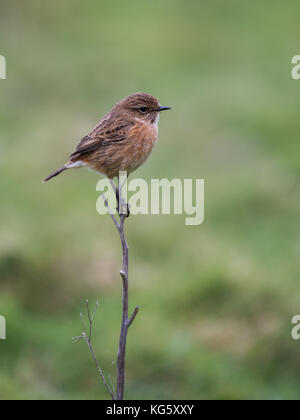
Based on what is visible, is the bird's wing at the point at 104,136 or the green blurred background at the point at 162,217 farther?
the green blurred background at the point at 162,217

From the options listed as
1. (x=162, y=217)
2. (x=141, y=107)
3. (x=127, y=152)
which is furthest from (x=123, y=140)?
(x=162, y=217)

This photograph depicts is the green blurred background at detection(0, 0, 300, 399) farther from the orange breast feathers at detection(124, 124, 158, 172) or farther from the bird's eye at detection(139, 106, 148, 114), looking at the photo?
the bird's eye at detection(139, 106, 148, 114)

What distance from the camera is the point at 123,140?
537 cm

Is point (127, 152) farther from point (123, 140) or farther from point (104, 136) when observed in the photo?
point (104, 136)

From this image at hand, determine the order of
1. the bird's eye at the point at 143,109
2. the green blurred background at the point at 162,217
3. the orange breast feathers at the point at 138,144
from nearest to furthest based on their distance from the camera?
1. the orange breast feathers at the point at 138,144
2. the bird's eye at the point at 143,109
3. the green blurred background at the point at 162,217

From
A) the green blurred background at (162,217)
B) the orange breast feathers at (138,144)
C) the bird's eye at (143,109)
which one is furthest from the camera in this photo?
the green blurred background at (162,217)

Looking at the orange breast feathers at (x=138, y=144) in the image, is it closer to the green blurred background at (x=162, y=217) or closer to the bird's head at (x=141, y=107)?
the bird's head at (x=141, y=107)

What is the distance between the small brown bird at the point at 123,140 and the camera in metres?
5.35

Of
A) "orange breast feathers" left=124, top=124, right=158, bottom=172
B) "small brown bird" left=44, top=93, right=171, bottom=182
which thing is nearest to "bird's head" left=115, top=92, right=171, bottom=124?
"small brown bird" left=44, top=93, right=171, bottom=182

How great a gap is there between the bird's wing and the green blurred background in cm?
234

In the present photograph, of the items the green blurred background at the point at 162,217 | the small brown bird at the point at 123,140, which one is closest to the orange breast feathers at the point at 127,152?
the small brown bird at the point at 123,140

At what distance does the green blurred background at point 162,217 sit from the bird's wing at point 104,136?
7.69 ft

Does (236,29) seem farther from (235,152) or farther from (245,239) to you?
(245,239)

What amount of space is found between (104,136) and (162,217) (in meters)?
4.62
